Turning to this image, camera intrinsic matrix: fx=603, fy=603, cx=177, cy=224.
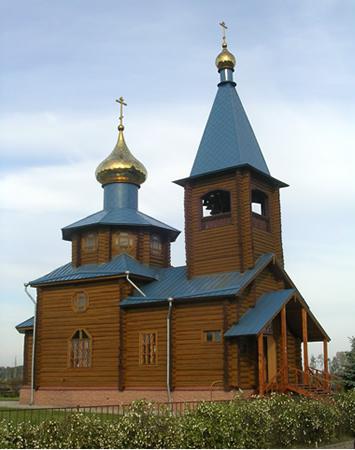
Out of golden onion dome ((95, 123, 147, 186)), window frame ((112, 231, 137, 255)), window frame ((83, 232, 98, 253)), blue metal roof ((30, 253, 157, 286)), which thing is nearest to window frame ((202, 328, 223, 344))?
blue metal roof ((30, 253, 157, 286))

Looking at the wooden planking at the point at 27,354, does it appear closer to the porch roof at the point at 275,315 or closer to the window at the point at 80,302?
the window at the point at 80,302

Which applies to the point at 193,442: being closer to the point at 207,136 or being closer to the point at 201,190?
the point at 201,190

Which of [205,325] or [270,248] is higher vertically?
[270,248]

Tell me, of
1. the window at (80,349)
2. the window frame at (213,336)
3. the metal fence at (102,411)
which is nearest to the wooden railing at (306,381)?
the window frame at (213,336)

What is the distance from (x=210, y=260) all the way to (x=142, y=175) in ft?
21.1

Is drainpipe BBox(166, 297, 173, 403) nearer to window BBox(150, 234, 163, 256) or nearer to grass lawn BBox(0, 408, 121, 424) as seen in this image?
window BBox(150, 234, 163, 256)

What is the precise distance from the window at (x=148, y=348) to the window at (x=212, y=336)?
6.36 feet

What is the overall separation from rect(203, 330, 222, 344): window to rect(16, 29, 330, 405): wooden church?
32 millimetres

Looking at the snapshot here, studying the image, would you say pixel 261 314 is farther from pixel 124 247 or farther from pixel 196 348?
pixel 124 247

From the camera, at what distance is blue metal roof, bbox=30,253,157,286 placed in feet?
68.1

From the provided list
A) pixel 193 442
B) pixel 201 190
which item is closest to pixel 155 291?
pixel 201 190

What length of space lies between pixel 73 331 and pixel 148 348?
3.10 metres

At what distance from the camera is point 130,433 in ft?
31.6

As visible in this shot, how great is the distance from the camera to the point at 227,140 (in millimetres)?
20625
